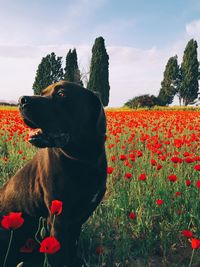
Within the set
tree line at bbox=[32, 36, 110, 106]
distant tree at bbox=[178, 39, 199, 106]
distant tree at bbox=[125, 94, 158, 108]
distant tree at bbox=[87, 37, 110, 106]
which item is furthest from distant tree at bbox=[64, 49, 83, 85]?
distant tree at bbox=[125, 94, 158, 108]

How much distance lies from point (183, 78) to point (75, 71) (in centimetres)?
1492

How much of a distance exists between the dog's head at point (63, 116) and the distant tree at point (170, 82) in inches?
1806

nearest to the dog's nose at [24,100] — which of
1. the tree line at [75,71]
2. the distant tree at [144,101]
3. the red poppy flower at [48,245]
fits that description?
the red poppy flower at [48,245]

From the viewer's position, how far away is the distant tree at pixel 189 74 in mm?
46062

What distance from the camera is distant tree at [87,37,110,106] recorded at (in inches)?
1531

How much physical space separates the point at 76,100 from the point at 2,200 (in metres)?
1.08

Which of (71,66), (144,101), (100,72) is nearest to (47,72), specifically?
(71,66)

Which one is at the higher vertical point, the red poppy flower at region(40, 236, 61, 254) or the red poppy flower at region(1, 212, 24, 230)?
the red poppy flower at region(1, 212, 24, 230)

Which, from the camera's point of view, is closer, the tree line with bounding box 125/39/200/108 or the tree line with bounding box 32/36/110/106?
the tree line with bounding box 32/36/110/106

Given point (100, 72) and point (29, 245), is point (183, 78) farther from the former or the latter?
point (29, 245)

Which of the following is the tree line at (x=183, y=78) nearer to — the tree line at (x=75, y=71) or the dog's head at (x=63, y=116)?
the tree line at (x=75, y=71)

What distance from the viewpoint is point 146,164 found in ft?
15.8

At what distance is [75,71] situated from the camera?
46.2 m

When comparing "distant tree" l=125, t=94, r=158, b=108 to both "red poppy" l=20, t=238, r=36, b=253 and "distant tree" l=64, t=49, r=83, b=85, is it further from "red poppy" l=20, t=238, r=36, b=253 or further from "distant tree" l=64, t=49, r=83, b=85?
"red poppy" l=20, t=238, r=36, b=253
